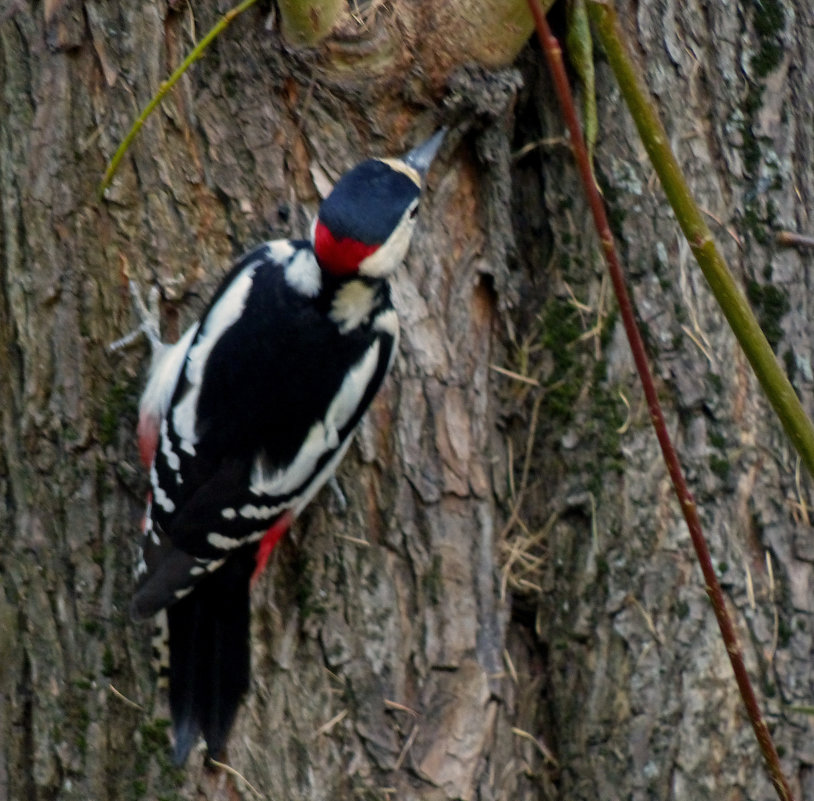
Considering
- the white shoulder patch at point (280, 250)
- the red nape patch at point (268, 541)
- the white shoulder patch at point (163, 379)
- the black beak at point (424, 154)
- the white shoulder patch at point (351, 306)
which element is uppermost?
the black beak at point (424, 154)

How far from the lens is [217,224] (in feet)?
8.09

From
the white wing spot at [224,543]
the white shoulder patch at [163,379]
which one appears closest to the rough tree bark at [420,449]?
the white shoulder patch at [163,379]

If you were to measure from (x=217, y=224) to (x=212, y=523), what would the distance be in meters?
0.67

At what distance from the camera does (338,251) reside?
2.34 metres

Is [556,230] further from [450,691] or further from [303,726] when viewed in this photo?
[303,726]

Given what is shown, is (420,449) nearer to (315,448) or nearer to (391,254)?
(315,448)

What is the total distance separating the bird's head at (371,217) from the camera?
87.9 inches

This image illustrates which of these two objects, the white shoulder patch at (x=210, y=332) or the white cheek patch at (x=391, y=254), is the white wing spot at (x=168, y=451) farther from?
the white cheek patch at (x=391, y=254)

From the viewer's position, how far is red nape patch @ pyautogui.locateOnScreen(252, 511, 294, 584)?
2.42m

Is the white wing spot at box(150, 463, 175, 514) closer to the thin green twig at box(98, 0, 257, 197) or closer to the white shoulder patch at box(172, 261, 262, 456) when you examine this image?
the white shoulder patch at box(172, 261, 262, 456)

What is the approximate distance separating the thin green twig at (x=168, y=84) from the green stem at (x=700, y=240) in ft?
3.70

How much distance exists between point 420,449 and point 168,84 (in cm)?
96

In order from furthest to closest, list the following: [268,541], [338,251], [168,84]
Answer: [268,541] → [338,251] → [168,84]

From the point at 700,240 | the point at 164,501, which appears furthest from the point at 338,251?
the point at 700,240
